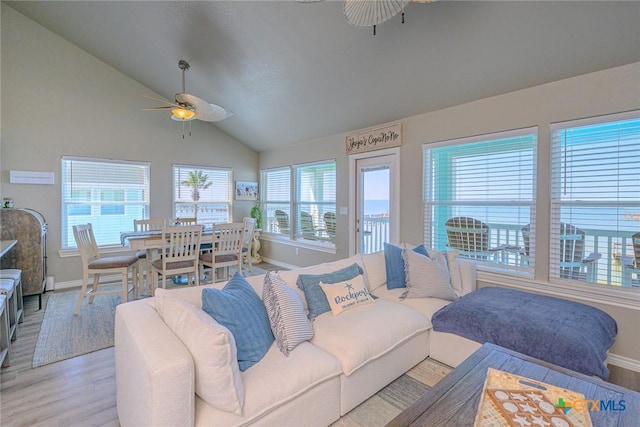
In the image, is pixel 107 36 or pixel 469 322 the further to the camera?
pixel 107 36

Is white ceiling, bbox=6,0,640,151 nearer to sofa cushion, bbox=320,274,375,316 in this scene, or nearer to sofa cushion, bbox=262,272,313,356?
sofa cushion, bbox=320,274,375,316

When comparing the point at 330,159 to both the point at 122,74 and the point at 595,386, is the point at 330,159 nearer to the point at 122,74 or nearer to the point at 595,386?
the point at 122,74

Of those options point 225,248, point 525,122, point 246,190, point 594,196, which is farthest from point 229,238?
point 594,196

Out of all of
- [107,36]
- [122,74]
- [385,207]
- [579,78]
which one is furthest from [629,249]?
[122,74]

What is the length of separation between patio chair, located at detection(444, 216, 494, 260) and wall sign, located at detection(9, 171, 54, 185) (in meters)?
Result: 5.56

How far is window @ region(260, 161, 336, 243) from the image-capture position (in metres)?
5.04

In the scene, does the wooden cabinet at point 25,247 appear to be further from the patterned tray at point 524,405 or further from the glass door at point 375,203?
the patterned tray at point 524,405

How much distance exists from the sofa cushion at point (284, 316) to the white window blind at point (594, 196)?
2.49 m

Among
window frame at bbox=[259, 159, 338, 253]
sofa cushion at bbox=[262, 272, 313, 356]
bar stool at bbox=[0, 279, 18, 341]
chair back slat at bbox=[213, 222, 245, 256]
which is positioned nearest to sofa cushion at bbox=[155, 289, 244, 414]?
sofa cushion at bbox=[262, 272, 313, 356]

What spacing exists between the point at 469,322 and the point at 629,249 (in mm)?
1529

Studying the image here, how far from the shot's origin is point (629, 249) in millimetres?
2406

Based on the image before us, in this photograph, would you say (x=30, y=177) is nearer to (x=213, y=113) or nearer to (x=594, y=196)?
(x=213, y=113)

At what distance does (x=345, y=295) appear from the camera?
2.33m

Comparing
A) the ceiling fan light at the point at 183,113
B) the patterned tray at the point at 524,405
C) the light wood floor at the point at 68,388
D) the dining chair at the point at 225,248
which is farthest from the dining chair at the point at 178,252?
the patterned tray at the point at 524,405
